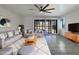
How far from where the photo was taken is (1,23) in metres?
1.91

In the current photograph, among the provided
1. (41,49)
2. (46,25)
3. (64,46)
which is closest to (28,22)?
(46,25)

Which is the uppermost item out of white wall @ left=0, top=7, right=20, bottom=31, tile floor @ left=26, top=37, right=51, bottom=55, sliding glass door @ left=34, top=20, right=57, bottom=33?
white wall @ left=0, top=7, right=20, bottom=31

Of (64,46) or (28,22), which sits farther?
(64,46)

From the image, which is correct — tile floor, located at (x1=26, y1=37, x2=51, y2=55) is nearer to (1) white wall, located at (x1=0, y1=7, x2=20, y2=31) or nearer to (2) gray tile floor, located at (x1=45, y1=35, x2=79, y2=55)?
(2) gray tile floor, located at (x1=45, y1=35, x2=79, y2=55)

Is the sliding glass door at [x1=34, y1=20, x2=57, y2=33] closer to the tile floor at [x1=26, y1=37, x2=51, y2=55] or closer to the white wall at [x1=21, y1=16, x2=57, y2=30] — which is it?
the white wall at [x1=21, y1=16, x2=57, y2=30]

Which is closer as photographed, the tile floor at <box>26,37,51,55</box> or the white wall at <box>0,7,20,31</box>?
the white wall at <box>0,7,20,31</box>

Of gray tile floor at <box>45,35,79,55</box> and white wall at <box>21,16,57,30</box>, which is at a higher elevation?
white wall at <box>21,16,57,30</box>

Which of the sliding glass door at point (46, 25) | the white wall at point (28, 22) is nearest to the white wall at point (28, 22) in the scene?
the white wall at point (28, 22)

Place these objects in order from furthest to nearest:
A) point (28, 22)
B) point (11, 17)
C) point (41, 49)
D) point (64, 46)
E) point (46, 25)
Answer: point (41, 49) < point (64, 46) < point (28, 22) < point (46, 25) < point (11, 17)

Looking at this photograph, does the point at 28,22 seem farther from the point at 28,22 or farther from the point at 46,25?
the point at 46,25

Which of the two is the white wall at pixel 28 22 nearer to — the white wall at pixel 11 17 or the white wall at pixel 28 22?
the white wall at pixel 28 22

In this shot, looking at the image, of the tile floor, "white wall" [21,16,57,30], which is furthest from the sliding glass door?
the tile floor

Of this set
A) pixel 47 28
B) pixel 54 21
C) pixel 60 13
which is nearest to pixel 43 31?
pixel 47 28
